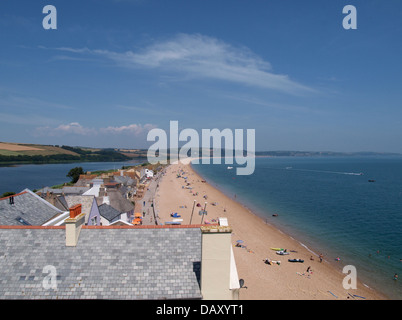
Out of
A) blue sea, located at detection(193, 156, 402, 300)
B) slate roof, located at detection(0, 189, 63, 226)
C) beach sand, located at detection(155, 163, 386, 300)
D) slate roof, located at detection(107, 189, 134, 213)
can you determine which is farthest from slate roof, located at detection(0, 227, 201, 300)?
slate roof, located at detection(107, 189, 134, 213)

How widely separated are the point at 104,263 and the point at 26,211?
10.6 metres

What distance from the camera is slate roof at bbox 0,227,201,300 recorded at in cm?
827

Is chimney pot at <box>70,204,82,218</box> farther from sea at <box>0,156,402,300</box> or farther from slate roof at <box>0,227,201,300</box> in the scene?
sea at <box>0,156,402,300</box>

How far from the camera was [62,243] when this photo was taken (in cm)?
954

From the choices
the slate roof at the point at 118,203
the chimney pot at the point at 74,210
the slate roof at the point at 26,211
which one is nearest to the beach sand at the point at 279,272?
the slate roof at the point at 118,203

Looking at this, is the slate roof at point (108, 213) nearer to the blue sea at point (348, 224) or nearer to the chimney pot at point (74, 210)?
the chimney pot at point (74, 210)

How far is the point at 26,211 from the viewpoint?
54.9ft

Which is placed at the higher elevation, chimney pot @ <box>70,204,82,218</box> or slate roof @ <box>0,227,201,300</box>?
chimney pot @ <box>70,204,82,218</box>

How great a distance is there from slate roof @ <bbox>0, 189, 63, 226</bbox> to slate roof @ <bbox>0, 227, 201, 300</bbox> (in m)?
6.17

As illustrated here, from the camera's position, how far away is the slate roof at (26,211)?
49.7 feet

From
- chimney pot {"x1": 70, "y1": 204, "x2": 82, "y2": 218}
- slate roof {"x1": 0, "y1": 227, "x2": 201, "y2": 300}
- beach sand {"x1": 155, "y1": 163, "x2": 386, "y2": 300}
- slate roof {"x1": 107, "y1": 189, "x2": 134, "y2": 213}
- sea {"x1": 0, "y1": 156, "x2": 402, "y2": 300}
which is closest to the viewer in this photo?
slate roof {"x1": 0, "y1": 227, "x2": 201, "y2": 300}

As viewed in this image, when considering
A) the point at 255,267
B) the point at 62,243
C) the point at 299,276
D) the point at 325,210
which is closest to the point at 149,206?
the point at 255,267

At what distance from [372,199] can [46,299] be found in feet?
236

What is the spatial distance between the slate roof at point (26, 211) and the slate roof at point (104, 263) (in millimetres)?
6174
